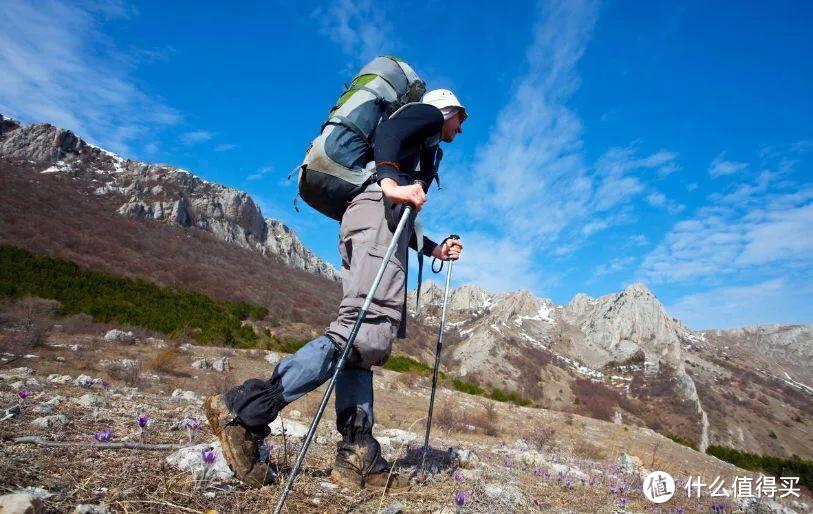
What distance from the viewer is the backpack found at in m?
2.39

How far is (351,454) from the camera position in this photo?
2301 mm

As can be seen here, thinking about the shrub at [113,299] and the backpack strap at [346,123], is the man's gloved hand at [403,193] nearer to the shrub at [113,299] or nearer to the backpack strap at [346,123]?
the backpack strap at [346,123]

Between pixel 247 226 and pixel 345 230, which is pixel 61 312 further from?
pixel 247 226

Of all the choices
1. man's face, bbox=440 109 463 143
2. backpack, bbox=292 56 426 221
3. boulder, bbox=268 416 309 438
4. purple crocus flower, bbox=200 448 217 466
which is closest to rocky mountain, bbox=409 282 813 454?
boulder, bbox=268 416 309 438

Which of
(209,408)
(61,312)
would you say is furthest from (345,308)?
(61,312)

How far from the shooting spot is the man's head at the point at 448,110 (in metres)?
2.85

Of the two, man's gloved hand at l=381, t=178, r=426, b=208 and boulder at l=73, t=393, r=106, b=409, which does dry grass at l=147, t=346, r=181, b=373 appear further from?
man's gloved hand at l=381, t=178, r=426, b=208

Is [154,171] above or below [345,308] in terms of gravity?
above

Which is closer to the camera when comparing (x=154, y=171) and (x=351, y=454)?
(x=351, y=454)

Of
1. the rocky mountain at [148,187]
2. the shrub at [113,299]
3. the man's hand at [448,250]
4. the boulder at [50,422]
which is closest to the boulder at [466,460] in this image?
the man's hand at [448,250]

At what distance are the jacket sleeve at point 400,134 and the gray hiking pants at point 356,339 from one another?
21 centimetres

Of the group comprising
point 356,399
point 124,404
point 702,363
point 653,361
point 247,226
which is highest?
point 247,226

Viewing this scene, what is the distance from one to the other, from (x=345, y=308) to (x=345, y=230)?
0.51 meters

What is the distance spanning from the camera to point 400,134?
2.35 metres
